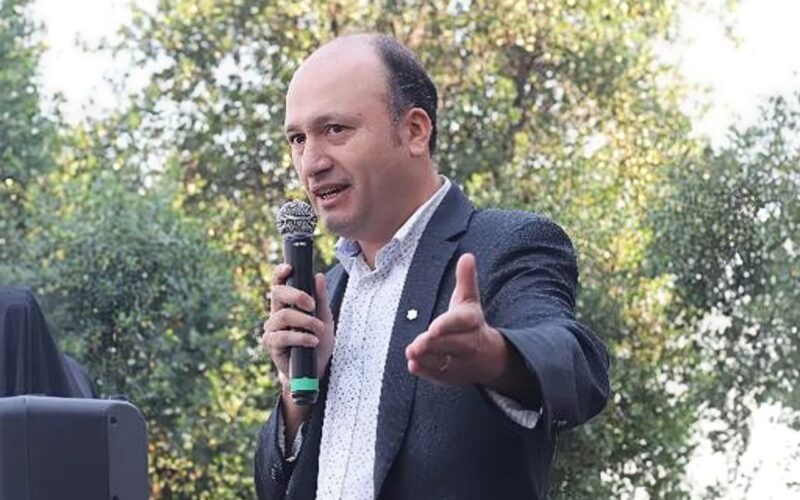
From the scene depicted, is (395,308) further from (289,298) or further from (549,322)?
(549,322)

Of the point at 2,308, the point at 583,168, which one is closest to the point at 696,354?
the point at 583,168

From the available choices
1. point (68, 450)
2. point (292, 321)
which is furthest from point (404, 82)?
point (68, 450)

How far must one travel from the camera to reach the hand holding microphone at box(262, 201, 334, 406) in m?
2.27

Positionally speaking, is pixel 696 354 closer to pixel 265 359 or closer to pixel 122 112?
pixel 265 359

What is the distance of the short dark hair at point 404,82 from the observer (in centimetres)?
234

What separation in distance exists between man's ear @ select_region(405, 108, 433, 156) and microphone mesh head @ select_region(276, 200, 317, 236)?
266 mm

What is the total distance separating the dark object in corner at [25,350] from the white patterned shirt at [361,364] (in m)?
1.84

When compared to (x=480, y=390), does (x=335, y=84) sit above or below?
above

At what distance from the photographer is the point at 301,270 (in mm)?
2336

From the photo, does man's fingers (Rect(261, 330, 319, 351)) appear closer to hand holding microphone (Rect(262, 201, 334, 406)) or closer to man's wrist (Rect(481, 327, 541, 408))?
hand holding microphone (Rect(262, 201, 334, 406))

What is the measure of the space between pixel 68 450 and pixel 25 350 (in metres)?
1.54

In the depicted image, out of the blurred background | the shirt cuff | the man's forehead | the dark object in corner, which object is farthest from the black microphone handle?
the blurred background

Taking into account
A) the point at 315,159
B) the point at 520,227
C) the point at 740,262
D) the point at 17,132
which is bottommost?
the point at 740,262

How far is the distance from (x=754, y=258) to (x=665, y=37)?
301 centimetres
